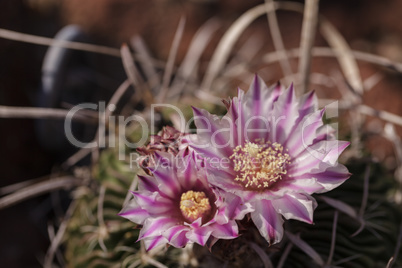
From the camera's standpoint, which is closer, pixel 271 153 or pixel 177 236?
pixel 177 236

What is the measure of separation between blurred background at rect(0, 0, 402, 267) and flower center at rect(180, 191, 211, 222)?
77cm

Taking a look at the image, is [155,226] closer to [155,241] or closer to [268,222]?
[155,241]

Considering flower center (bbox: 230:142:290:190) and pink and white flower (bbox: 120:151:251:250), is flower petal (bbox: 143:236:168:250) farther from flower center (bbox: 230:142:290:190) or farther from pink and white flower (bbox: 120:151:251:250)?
flower center (bbox: 230:142:290:190)

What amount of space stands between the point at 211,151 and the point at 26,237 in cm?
103

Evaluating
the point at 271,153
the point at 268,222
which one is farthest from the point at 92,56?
the point at 268,222

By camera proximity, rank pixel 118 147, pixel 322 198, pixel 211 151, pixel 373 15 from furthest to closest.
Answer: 1. pixel 373 15
2. pixel 118 147
3. pixel 322 198
4. pixel 211 151

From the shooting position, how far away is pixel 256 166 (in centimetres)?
73

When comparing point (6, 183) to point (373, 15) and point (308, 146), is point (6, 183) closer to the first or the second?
point (308, 146)

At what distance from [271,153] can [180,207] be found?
18cm

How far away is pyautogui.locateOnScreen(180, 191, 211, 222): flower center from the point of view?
69 centimetres

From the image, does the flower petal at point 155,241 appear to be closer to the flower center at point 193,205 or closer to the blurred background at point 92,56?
the flower center at point 193,205

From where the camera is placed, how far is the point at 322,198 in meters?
0.83

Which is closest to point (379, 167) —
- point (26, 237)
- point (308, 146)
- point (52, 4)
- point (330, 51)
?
point (330, 51)

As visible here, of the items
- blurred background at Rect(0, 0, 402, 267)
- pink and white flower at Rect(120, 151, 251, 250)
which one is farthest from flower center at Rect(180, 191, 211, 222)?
blurred background at Rect(0, 0, 402, 267)
